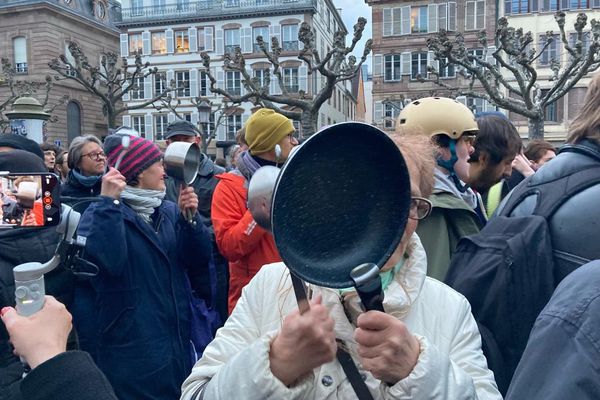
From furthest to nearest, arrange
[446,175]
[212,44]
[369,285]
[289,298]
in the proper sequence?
[212,44]
[446,175]
[289,298]
[369,285]

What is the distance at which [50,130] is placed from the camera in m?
Result: 37.0

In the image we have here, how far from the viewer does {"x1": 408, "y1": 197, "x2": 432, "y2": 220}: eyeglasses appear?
156 cm

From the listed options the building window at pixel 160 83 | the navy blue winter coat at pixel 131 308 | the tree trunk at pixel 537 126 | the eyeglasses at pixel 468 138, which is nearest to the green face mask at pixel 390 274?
the eyeglasses at pixel 468 138

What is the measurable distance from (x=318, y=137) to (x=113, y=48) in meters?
50.0

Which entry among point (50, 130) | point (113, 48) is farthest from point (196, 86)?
point (50, 130)

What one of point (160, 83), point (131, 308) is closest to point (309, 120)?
point (131, 308)

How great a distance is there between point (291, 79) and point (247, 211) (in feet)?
133

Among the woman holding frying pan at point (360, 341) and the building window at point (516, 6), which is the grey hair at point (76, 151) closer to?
the woman holding frying pan at point (360, 341)

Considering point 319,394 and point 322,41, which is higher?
point 322,41

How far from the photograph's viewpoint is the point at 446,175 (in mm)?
2492

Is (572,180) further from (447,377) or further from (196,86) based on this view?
(196,86)

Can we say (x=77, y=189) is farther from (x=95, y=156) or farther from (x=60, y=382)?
(x=60, y=382)

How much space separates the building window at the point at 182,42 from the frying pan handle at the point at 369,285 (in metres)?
47.8

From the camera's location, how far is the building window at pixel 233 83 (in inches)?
1694
